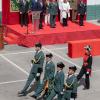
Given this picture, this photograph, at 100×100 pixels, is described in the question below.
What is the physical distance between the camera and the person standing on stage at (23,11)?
25719 mm

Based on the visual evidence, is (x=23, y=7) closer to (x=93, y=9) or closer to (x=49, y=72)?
(x=93, y=9)

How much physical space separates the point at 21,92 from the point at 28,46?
7.62 meters

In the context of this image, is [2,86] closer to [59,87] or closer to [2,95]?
[2,95]

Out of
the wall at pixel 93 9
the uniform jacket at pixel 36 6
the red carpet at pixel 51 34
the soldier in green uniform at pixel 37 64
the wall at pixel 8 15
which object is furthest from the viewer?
the wall at pixel 93 9

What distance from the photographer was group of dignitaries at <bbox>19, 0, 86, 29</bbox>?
84.1 ft

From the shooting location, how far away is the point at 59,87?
1484 cm

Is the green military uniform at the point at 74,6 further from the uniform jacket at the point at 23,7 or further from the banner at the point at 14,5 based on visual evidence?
the banner at the point at 14,5

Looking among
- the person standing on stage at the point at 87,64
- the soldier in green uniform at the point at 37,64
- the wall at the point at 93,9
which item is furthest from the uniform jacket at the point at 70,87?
the wall at the point at 93,9

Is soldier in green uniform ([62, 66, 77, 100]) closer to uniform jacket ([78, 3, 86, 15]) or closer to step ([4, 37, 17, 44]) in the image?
step ([4, 37, 17, 44])

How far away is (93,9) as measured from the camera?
3047cm

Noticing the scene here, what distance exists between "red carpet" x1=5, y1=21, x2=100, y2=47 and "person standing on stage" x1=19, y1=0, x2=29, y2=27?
0.42 meters

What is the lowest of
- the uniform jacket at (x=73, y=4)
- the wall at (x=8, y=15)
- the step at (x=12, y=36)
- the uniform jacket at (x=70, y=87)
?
the uniform jacket at (x=70, y=87)

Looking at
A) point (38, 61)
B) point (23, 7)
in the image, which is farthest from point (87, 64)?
point (23, 7)

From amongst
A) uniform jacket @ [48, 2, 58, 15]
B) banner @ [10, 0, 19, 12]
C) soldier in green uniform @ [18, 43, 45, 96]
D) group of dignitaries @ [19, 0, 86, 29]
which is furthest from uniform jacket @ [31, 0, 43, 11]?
soldier in green uniform @ [18, 43, 45, 96]
